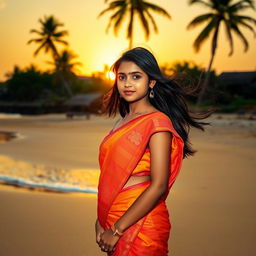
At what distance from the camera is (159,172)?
176 centimetres

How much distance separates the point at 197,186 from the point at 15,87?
56.4 m

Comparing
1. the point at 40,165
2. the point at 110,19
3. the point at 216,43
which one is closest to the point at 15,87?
the point at 110,19

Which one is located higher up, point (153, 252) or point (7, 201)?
point (153, 252)

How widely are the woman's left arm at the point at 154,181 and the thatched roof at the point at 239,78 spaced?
34771mm

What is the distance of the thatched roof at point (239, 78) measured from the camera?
118ft

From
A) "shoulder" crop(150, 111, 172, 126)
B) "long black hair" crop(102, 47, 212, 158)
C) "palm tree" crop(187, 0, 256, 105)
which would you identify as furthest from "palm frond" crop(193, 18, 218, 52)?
"shoulder" crop(150, 111, 172, 126)

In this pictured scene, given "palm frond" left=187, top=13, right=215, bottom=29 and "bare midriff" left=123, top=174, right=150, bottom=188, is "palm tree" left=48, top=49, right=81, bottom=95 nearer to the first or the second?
"palm frond" left=187, top=13, right=215, bottom=29

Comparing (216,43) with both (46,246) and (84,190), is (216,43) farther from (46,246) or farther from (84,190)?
(46,246)

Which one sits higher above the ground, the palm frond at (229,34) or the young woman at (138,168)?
the palm frond at (229,34)

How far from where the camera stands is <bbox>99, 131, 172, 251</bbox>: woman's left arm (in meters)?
1.76

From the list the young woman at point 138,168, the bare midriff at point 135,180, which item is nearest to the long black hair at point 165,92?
the young woman at point 138,168

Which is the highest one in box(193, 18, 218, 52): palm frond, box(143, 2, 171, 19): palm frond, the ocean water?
box(143, 2, 171, 19): palm frond

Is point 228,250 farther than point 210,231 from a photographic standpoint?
No

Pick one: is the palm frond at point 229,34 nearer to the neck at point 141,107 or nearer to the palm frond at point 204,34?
the palm frond at point 204,34
